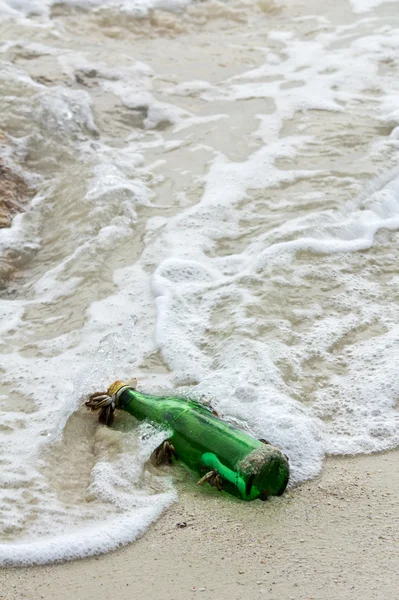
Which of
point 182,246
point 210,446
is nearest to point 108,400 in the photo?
point 210,446

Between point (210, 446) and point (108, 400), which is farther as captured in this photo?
point (108, 400)

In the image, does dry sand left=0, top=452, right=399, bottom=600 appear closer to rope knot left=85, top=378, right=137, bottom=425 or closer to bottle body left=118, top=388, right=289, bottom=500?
bottle body left=118, top=388, right=289, bottom=500

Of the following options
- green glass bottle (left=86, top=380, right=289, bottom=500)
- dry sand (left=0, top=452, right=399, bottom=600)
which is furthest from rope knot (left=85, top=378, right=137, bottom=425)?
dry sand (left=0, top=452, right=399, bottom=600)

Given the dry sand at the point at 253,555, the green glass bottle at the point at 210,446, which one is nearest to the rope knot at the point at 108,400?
the green glass bottle at the point at 210,446

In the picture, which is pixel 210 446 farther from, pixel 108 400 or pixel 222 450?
pixel 108 400

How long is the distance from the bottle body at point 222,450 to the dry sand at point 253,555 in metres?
0.05

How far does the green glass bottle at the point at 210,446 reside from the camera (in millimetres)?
1986

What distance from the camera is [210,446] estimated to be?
6.84 feet

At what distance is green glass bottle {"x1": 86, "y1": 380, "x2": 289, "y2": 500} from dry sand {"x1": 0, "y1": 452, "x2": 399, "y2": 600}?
0.17ft

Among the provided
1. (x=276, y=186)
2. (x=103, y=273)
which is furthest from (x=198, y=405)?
(x=276, y=186)

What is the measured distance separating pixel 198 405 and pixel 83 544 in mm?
600

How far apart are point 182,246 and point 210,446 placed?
1619mm

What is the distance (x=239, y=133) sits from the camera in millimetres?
4676

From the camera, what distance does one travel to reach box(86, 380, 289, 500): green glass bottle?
6.52 feet
